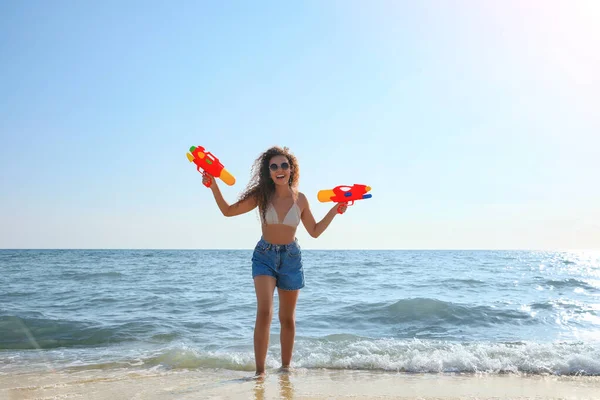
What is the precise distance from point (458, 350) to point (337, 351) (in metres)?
1.40

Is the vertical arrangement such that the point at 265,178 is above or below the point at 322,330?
above

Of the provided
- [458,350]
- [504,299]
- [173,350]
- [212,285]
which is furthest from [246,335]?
[212,285]

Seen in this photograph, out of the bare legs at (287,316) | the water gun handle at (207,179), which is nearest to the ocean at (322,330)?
the bare legs at (287,316)

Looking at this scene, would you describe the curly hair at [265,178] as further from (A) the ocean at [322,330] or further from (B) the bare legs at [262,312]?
(A) the ocean at [322,330]

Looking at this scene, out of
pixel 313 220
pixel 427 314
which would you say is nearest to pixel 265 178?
pixel 313 220

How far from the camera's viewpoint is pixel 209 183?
4.47m

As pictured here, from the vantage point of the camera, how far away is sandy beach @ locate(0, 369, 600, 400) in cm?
389

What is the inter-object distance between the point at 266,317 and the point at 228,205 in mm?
1050

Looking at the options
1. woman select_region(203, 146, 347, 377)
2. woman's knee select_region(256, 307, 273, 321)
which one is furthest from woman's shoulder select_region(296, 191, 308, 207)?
woman's knee select_region(256, 307, 273, 321)

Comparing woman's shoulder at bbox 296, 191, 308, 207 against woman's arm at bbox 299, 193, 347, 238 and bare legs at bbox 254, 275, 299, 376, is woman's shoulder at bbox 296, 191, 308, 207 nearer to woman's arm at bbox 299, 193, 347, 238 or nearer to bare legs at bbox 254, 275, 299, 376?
woman's arm at bbox 299, 193, 347, 238

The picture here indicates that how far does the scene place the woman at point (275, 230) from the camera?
14.8 feet

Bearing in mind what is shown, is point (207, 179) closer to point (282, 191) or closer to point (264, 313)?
point (282, 191)

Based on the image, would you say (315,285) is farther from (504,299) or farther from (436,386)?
(436,386)

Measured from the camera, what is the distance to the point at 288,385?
421 centimetres
